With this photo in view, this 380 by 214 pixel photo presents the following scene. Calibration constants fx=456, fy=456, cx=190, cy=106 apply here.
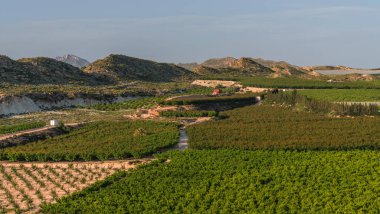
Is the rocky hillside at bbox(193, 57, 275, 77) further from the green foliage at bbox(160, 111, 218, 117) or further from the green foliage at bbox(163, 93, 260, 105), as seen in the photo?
the green foliage at bbox(160, 111, 218, 117)

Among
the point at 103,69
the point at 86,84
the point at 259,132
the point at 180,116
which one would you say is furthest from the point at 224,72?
the point at 259,132

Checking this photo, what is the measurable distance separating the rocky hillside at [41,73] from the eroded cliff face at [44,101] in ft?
75.5

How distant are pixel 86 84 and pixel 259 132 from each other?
69.5 m

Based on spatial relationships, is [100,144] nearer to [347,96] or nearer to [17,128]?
[17,128]

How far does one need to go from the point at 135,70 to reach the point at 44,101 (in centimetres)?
7024

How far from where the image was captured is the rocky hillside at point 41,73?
9356 centimetres

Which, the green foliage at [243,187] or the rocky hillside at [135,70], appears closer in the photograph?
the green foliage at [243,187]

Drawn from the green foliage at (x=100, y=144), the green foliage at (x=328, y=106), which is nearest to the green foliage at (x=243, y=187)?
the green foliage at (x=100, y=144)

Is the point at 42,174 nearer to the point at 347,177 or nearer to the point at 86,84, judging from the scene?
the point at 347,177

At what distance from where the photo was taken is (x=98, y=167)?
3059 centimetres

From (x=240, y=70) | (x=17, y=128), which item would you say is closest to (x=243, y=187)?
(x=17, y=128)

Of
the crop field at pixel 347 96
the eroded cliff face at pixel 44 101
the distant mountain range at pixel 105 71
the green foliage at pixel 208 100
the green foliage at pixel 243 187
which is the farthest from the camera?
the distant mountain range at pixel 105 71

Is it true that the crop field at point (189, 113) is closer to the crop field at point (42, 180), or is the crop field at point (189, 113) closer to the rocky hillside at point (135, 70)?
the crop field at point (42, 180)

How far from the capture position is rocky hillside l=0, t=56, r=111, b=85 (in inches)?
→ 3684
